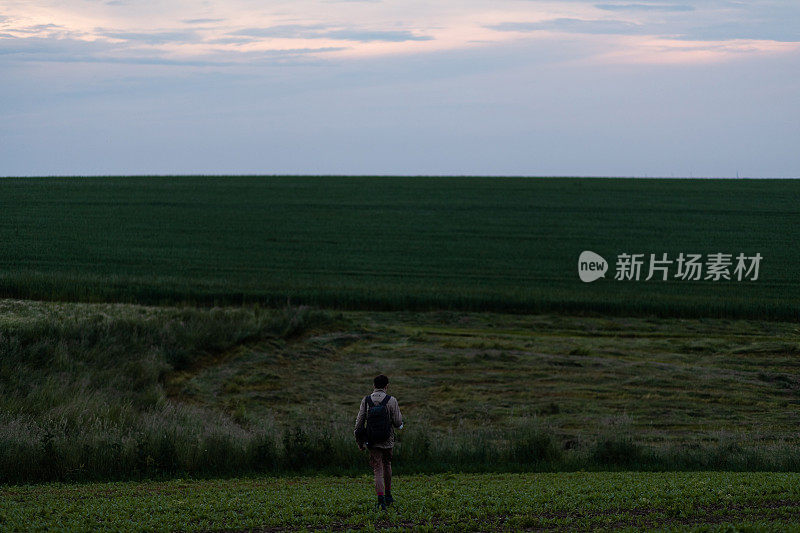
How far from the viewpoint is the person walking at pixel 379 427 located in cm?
1112

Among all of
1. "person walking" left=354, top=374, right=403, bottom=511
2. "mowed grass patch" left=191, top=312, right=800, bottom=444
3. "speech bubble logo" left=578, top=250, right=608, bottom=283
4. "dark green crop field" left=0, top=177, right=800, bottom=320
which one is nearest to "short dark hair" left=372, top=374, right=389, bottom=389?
"person walking" left=354, top=374, right=403, bottom=511

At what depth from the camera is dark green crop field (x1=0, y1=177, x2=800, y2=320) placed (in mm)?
33281

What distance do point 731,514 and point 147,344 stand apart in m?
18.8

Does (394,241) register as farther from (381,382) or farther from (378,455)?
(381,382)

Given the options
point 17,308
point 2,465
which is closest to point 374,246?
point 17,308

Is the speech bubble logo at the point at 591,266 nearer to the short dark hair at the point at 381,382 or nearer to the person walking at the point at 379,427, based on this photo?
the person walking at the point at 379,427

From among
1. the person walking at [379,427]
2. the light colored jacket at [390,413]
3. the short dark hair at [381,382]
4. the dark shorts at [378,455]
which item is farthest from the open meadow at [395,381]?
the short dark hair at [381,382]

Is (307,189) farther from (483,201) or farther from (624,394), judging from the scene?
(624,394)

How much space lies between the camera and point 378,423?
1111 cm

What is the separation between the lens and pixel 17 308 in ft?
94.0

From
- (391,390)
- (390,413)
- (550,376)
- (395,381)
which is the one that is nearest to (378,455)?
(390,413)

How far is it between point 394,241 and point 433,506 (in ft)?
125

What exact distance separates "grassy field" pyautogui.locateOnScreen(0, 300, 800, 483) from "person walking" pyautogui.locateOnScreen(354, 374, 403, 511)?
4.89 m

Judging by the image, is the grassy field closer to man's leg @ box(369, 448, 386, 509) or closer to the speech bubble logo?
man's leg @ box(369, 448, 386, 509)
